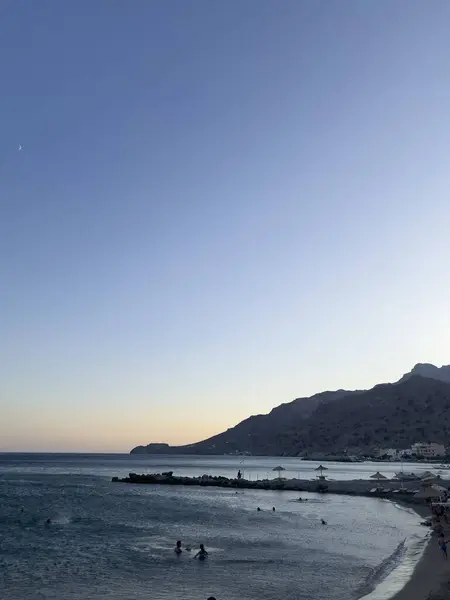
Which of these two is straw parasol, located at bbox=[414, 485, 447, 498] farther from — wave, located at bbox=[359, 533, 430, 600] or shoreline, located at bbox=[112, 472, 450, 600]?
wave, located at bbox=[359, 533, 430, 600]

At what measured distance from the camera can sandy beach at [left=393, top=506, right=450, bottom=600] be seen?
2034 centimetres

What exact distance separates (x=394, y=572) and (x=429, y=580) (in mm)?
2962

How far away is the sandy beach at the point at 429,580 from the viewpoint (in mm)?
20339

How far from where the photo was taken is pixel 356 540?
37.0 m

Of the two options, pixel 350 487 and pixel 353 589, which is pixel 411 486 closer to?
pixel 350 487

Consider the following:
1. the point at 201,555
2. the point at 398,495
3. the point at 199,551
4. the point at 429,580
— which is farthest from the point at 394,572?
the point at 398,495

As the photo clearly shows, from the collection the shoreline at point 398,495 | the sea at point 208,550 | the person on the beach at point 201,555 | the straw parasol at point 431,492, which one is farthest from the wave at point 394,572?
the straw parasol at point 431,492

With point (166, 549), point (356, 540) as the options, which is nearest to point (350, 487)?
point (356, 540)

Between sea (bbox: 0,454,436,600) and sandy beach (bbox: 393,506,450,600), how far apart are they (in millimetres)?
578

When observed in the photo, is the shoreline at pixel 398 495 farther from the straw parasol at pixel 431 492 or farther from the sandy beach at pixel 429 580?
the straw parasol at pixel 431 492

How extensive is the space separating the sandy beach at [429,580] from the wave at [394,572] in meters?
0.34

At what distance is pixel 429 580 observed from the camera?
76.3ft

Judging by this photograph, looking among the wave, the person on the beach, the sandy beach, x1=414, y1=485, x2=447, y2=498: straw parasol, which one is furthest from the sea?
x1=414, y1=485, x2=447, y2=498: straw parasol

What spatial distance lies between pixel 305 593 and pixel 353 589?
7.50 feet
